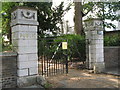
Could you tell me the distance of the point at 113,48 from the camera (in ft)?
28.5

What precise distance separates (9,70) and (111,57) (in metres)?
6.20

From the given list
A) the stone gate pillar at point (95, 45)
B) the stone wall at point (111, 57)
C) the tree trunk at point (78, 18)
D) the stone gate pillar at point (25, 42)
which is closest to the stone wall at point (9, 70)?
the stone gate pillar at point (25, 42)

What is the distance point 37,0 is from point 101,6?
5554 millimetres

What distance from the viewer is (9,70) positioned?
5.15m

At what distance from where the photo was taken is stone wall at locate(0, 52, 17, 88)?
5.04 m

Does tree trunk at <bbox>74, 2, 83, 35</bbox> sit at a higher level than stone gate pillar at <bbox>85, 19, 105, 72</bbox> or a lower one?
higher

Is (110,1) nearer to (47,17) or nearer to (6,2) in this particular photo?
(47,17)

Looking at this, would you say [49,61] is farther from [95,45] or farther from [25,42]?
[95,45]

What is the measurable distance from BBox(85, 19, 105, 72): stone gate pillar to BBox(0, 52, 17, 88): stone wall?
164 inches

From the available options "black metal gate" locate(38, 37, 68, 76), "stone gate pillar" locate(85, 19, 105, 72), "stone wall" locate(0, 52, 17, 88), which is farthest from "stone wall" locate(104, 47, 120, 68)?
"stone wall" locate(0, 52, 17, 88)

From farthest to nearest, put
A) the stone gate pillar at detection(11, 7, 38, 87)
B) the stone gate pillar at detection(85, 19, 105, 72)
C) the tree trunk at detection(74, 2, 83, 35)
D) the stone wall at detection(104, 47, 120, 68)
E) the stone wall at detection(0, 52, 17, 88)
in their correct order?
the tree trunk at detection(74, 2, 83, 35)
the stone wall at detection(104, 47, 120, 68)
the stone gate pillar at detection(85, 19, 105, 72)
the stone gate pillar at detection(11, 7, 38, 87)
the stone wall at detection(0, 52, 17, 88)

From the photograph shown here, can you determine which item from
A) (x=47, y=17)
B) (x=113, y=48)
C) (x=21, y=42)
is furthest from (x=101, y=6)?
(x=21, y=42)

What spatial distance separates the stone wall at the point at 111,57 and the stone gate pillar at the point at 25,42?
15.5ft

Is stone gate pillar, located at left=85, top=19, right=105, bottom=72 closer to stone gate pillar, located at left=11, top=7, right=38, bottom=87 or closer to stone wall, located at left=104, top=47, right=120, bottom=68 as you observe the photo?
stone wall, located at left=104, top=47, right=120, bottom=68
